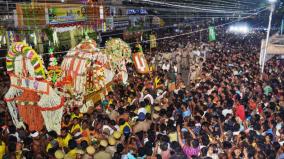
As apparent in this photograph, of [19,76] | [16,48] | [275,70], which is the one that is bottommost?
[275,70]

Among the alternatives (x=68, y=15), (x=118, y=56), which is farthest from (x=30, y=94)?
(x=68, y=15)

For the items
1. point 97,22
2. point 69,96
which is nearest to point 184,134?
point 69,96

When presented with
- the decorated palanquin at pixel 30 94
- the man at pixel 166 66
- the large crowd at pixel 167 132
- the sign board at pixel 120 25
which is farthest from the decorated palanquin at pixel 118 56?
the sign board at pixel 120 25

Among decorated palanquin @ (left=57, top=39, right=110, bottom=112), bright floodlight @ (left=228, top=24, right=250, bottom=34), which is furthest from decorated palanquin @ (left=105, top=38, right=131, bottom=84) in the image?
bright floodlight @ (left=228, top=24, right=250, bottom=34)

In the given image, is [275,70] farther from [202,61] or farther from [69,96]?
[69,96]

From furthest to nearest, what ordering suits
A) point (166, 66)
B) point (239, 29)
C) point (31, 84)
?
point (239, 29), point (166, 66), point (31, 84)

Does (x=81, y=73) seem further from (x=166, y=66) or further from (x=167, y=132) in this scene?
(x=166, y=66)

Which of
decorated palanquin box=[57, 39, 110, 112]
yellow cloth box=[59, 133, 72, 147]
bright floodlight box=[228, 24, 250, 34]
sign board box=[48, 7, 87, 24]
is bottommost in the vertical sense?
bright floodlight box=[228, 24, 250, 34]

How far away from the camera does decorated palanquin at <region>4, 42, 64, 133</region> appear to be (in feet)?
22.3

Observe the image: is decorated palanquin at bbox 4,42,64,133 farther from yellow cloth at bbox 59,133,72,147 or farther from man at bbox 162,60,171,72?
man at bbox 162,60,171,72

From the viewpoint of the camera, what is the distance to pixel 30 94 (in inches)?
278

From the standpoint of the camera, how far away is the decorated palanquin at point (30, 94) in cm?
679

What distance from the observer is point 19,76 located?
695cm

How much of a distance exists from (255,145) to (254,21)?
34.7 metres
